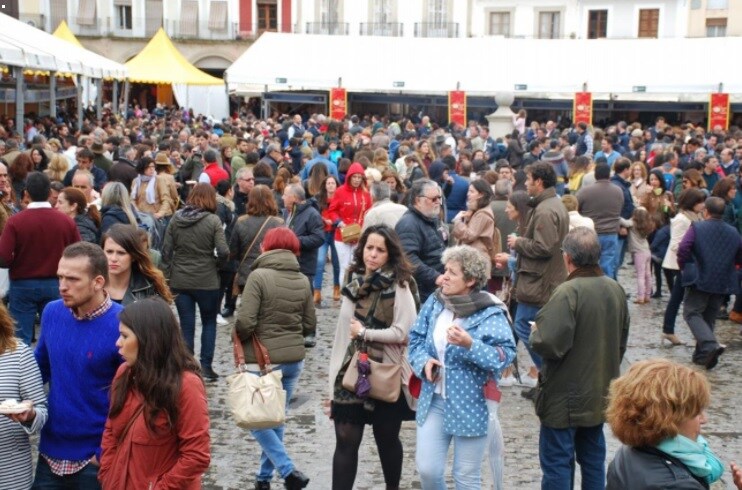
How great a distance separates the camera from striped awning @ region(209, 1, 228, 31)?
5081cm

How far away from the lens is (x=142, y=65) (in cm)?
3025

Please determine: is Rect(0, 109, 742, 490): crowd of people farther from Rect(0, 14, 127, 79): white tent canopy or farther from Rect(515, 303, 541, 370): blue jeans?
Rect(0, 14, 127, 79): white tent canopy

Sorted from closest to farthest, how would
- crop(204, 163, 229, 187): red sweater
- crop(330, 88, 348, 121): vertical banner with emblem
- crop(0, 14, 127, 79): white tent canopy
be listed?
crop(204, 163, 229, 187): red sweater
crop(0, 14, 127, 79): white tent canopy
crop(330, 88, 348, 121): vertical banner with emblem

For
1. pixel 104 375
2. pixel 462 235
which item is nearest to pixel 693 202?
pixel 462 235

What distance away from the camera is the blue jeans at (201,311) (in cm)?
853

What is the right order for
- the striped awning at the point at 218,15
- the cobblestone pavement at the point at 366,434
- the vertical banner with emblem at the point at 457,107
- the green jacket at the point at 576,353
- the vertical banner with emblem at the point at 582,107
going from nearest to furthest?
the green jacket at the point at 576,353 → the cobblestone pavement at the point at 366,434 → the vertical banner with emblem at the point at 582,107 → the vertical banner with emblem at the point at 457,107 → the striped awning at the point at 218,15

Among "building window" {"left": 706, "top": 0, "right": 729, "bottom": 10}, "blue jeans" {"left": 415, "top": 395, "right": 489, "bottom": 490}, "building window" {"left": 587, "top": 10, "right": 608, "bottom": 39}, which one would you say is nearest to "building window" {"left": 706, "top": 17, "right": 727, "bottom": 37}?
"building window" {"left": 706, "top": 0, "right": 729, "bottom": 10}

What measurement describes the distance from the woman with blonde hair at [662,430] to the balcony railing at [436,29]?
46.2 meters

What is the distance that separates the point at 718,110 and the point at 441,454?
2751 centimetres

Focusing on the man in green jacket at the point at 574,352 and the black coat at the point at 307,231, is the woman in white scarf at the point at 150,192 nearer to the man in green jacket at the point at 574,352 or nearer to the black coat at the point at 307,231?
the black coat at the point at 307,231

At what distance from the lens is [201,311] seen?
8688 mm

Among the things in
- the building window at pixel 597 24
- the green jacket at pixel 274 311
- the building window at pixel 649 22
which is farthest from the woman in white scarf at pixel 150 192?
the building window at pixel 649 22

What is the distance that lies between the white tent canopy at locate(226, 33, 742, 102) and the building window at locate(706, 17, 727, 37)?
1437 cm

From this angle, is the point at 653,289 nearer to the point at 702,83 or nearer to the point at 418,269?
the point at 418,269
